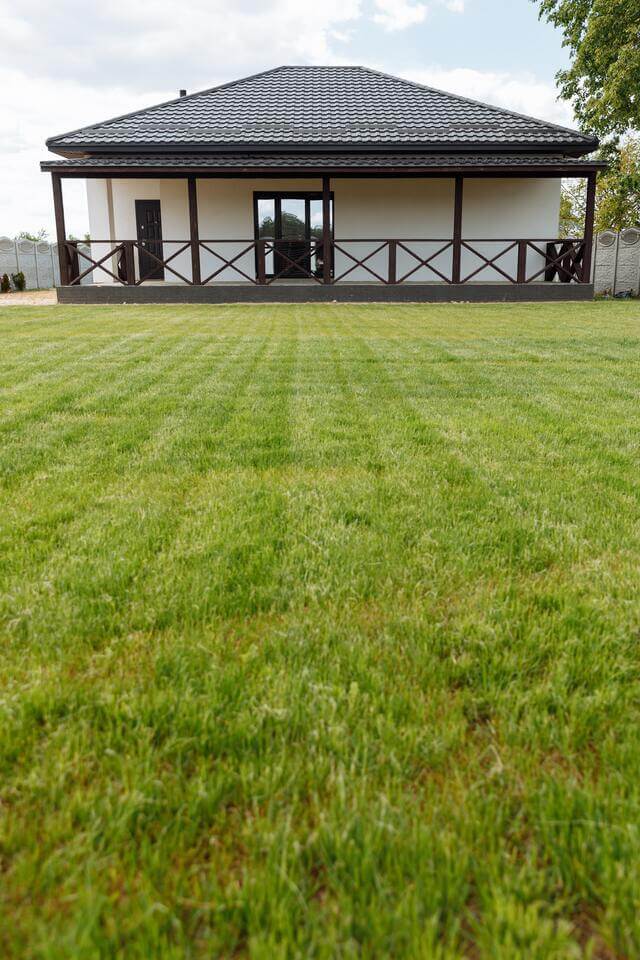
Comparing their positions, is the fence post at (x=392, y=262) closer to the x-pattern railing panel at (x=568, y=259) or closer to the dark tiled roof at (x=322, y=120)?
the dark tiled roof at (x=322, y=120)

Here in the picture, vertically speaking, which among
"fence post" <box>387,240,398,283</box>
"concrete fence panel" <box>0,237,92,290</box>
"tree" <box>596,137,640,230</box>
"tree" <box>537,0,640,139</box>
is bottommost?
"fence post" <box>387,240,398,283</box>

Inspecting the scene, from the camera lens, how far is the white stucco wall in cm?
1647

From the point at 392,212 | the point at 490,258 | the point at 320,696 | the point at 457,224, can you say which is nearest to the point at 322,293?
the point at 457,224

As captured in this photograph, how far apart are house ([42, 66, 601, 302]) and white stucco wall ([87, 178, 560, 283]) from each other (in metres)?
0.03

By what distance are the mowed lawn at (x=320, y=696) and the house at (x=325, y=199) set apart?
11.9 m

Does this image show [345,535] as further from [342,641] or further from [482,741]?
[482,741]

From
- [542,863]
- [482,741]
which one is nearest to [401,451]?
[482,741]

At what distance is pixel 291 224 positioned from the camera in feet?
55.6

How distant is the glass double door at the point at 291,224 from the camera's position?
16.7m

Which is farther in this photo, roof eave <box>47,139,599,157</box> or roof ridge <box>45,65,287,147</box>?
roof ridge <box>45,65,287,147</box>

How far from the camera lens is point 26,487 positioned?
311 centimetres

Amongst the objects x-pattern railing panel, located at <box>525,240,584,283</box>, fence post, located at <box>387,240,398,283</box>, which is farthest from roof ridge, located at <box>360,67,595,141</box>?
fence post, located at <box>387,240,398,283</box>

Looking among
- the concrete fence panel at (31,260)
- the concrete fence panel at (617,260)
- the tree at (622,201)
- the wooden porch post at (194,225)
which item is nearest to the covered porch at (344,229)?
the wooden porch post at (194,225)

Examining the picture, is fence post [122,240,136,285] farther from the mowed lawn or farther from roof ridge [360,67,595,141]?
the mowed lawn
